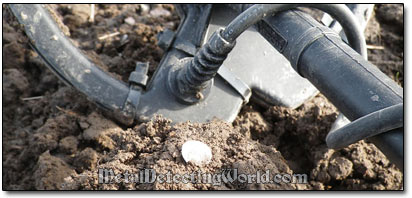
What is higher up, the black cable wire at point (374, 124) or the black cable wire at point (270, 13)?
the black cable wire at point (270, 13)

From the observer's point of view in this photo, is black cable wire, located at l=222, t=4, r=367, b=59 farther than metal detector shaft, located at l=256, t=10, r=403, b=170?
Yes

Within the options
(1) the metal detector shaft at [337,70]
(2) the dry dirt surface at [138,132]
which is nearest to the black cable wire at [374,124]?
(1) the metal detector shaft at [337,70]

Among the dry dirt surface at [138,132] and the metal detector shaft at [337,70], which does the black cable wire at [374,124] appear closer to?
the metal detector shaft at [337,70]

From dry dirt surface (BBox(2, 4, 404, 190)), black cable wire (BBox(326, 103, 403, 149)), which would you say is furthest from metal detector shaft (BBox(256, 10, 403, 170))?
dry dirt surface (BBox(2, 4, 404, 190))

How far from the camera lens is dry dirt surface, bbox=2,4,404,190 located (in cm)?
108

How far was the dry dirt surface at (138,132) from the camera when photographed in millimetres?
1079

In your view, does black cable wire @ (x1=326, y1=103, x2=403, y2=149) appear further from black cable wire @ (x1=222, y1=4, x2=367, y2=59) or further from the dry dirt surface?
black cable wire @ (x1=222, y1=4, x2=367, y2=59)

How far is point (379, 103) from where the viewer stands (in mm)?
944

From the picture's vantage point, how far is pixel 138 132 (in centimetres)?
117

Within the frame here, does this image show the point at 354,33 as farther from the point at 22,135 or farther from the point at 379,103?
the point at 22,135

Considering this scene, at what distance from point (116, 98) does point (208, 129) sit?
498mm

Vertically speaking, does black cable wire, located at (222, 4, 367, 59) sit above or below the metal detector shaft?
above

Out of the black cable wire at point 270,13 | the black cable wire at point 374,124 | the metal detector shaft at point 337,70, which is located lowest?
the black cable wire at point 374,124

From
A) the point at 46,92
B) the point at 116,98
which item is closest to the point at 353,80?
the point at 116,98
